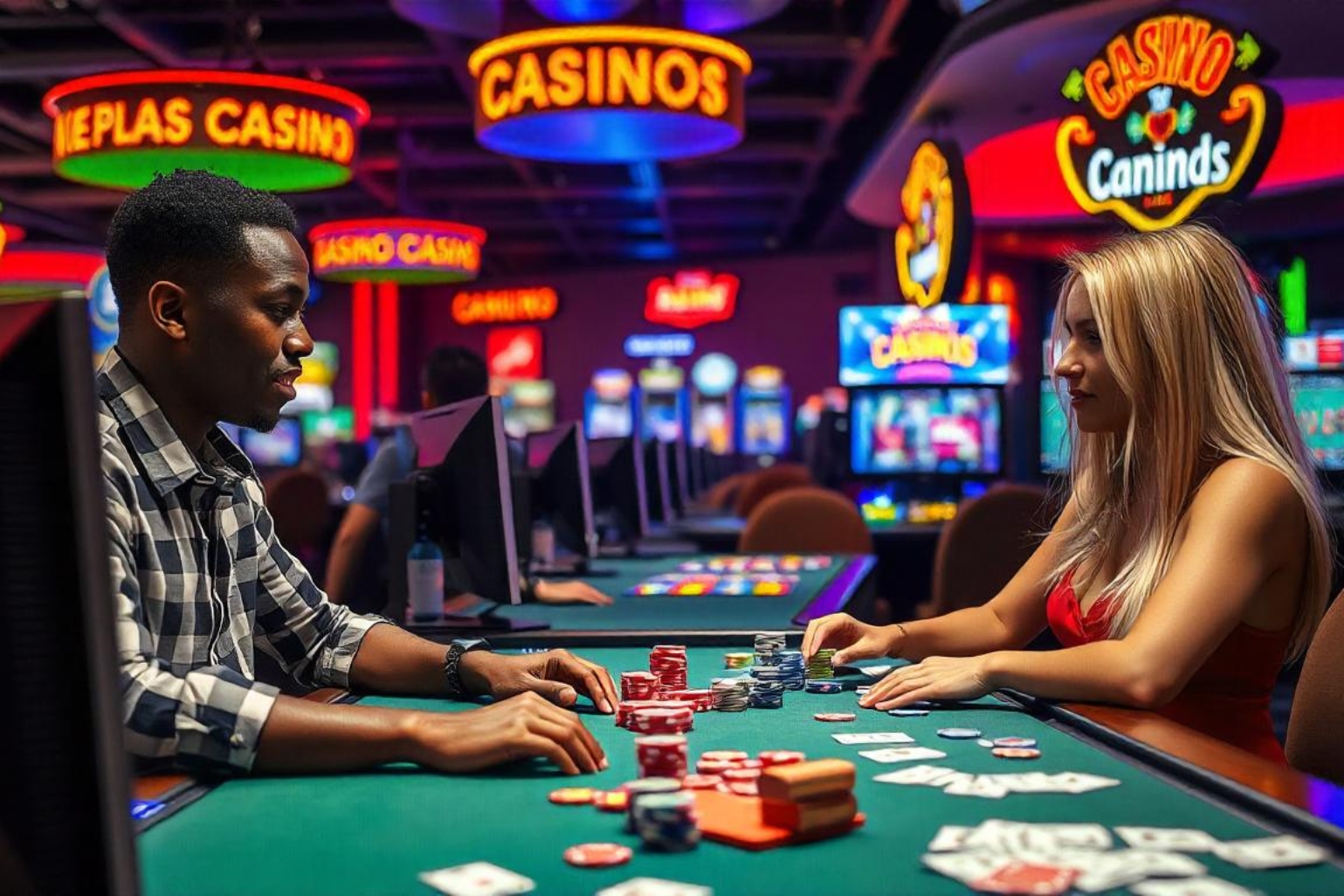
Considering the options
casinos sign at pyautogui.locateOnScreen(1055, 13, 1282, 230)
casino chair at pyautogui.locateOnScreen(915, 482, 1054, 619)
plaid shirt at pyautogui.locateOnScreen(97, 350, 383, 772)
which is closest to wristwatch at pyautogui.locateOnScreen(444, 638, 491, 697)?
plaid shirt at pyautogui.locateOnScreen(97, 350, 383, 772)

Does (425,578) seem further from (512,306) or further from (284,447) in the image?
(512,306)

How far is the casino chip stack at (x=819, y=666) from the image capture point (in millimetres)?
2209

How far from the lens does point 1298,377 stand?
6.20m

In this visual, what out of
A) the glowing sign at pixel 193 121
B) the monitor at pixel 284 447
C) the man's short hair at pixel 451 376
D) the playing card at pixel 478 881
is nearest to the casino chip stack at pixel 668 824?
the playing card at pixel 478 881

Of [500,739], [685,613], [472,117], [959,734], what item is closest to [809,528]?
[685,613]

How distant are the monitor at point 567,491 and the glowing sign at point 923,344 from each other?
3.41m

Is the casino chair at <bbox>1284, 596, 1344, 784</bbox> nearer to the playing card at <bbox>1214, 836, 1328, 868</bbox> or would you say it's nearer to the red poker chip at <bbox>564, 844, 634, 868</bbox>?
the playing card at <bbox>1214, 836, 1328, 868</bbox>

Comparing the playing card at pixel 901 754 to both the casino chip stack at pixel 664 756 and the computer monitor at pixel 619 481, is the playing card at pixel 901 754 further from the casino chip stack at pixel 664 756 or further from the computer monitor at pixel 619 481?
the computer monitor at pixel 619 481

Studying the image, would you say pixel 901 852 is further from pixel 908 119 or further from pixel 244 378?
pixel 908 119

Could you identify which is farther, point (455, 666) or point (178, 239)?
point (455, 666)

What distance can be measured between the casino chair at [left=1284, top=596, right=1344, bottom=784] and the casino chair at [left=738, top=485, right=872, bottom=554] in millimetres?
3491

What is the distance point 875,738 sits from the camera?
173 centimetres

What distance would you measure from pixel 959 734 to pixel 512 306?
16104 millimetres

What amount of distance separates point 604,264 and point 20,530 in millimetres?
17409
